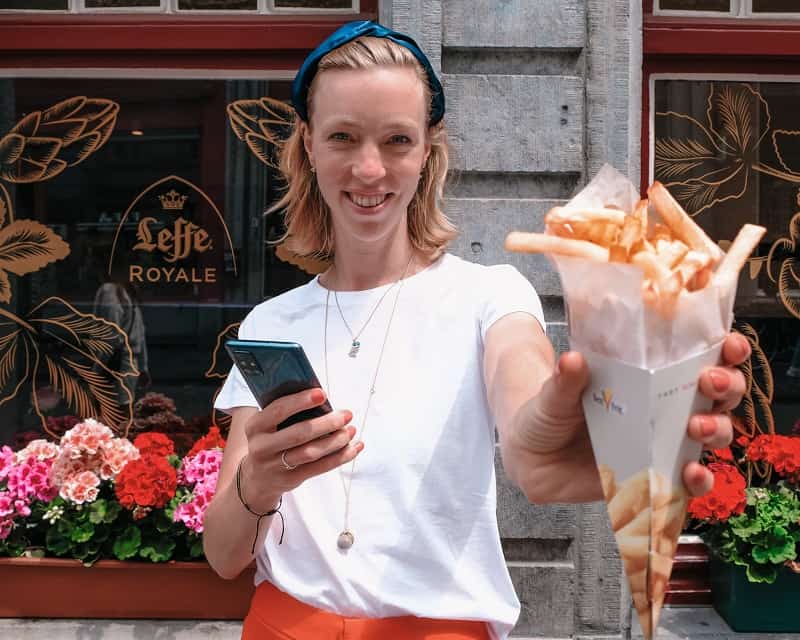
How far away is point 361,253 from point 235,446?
49cm

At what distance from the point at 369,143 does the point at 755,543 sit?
2.96 m

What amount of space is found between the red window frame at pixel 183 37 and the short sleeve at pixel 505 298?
102 inches

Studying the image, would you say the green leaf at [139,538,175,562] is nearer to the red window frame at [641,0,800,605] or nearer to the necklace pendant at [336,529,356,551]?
the red window frame at [641,0,800,605]

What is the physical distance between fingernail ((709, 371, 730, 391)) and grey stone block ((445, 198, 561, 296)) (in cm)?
261

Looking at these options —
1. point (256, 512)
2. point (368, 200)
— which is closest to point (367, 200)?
point (368, 200)

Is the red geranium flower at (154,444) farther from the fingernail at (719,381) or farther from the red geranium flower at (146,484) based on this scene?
the fingernail at (719,381)

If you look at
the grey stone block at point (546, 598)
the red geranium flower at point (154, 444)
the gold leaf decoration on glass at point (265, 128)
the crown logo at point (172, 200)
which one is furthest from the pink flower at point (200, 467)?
the grey stone block at point (546, 598)

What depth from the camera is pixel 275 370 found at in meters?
1.42

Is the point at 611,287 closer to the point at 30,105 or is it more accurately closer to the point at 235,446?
the point at 235,446

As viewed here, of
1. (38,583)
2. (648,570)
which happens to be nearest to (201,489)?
(38,583)

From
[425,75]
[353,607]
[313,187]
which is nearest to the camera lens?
[353,607]

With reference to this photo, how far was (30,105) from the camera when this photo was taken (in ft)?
14.1

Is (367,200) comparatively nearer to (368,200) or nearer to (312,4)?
(368,200)

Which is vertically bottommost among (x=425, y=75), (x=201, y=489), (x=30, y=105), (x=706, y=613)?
(x=706, y=613)
